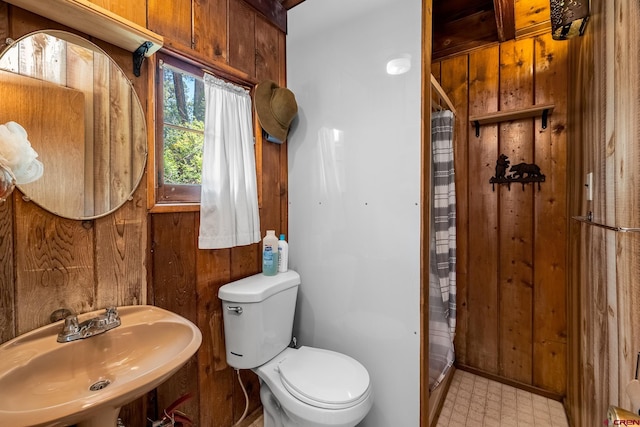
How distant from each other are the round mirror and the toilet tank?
0.65 meters

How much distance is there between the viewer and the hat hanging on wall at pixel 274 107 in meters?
1.59

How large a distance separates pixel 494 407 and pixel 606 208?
1.46 meters

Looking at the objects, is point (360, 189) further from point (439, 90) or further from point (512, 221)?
point (512, 221)

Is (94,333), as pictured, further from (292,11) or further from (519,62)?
(519,62)

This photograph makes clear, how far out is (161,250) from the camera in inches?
49.1

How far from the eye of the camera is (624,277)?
86 cm

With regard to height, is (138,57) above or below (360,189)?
above

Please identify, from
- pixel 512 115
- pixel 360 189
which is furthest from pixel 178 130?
pixel 512 115

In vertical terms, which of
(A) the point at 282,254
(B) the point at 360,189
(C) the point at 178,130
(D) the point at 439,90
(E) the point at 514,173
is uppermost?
(D) the point at 439,90

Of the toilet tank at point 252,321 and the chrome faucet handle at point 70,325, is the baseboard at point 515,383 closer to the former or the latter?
the toilet tank at point 252,321

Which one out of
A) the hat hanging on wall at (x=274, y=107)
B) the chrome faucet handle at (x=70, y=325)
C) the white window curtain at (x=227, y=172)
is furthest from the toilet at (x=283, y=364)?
the hat hanging on wall at (x=274, y=107)

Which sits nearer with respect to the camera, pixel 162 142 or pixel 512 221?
pixel 162 142

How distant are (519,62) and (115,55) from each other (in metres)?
2.35

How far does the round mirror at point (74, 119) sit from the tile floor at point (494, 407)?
208 cm
